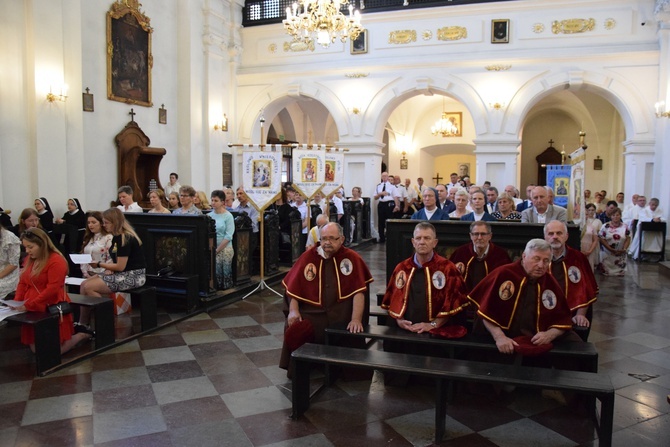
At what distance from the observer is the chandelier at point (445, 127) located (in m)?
19.3

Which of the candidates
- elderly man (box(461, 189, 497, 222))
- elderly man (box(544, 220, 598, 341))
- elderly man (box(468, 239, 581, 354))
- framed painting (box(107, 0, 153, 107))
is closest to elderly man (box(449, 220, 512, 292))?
elderly man (box(544, 220, 598, 341))

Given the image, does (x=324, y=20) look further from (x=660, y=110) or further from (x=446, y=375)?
(x=446, y=375)

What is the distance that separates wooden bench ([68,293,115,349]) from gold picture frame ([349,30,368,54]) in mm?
11392

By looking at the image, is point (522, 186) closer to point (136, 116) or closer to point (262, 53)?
point (262, 53)

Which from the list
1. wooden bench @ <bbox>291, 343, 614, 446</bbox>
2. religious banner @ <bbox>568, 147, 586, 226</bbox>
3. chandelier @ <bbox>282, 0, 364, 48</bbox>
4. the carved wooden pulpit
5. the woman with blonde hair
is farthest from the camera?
the carved wooden pulpit

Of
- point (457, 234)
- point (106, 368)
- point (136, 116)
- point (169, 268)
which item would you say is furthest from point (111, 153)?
point (457, 234)

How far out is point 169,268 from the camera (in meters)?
6.91

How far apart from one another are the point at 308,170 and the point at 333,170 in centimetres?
123

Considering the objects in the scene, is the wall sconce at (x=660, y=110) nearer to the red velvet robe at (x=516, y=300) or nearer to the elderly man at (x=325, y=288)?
the red velvet robe at (x=516, y=300)

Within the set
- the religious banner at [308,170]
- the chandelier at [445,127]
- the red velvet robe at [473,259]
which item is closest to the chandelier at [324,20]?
the religious banner at [308,170]

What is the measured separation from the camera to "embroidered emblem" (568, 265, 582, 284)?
14.9ft

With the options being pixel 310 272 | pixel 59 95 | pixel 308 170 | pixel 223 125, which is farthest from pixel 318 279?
pixel 223 125

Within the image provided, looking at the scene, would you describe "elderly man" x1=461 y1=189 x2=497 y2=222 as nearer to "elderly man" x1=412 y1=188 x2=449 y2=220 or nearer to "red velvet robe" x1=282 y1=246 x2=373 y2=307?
"elderly man" x1=412 y1=188 x2=449 y2=220

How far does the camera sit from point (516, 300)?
3.98 meters
